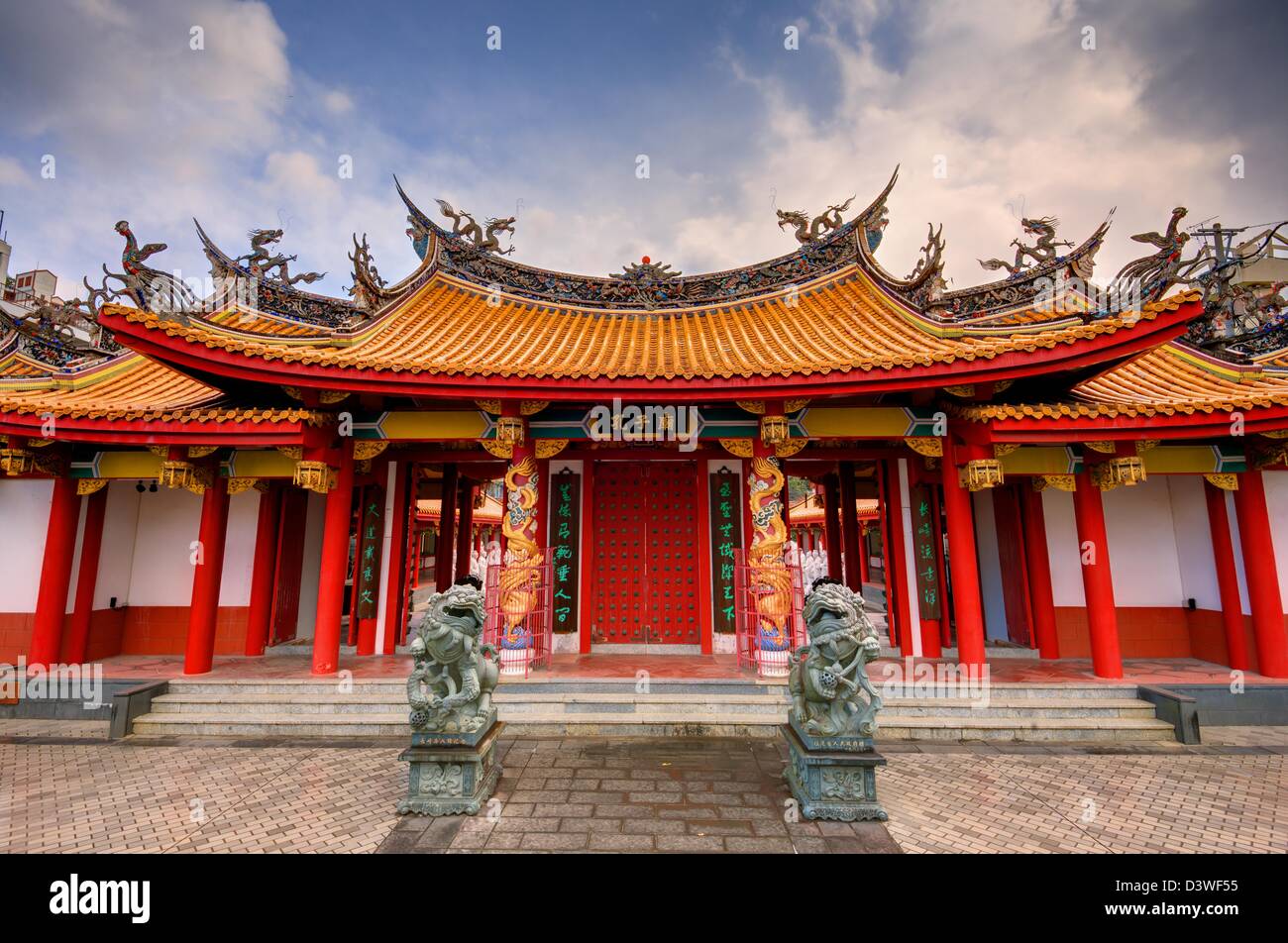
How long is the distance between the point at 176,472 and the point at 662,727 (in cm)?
689

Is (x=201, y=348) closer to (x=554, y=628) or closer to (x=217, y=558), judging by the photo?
(x=217, y=558)

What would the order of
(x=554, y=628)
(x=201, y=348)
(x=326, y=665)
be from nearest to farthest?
1. (x=201, y=348)
2. (x=326, y=665)
3. (x=554, y=628)

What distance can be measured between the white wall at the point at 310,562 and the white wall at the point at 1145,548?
12.9m

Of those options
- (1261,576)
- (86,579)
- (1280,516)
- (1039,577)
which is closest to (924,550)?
(1039,577)

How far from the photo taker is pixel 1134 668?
7516 millimetres

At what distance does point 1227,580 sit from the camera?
24.6 ft

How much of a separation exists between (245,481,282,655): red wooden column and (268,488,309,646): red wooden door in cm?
11

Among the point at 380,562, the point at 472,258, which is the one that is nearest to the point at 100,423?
the point at 380,562

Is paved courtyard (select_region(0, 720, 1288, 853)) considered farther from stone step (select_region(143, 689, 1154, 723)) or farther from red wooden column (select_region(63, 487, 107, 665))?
red wooden column (select_region(63, 487, 107, 665))

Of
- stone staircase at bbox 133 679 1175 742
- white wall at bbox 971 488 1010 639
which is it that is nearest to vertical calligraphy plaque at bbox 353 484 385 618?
stone staircase at bbox 133 679 1175 742
